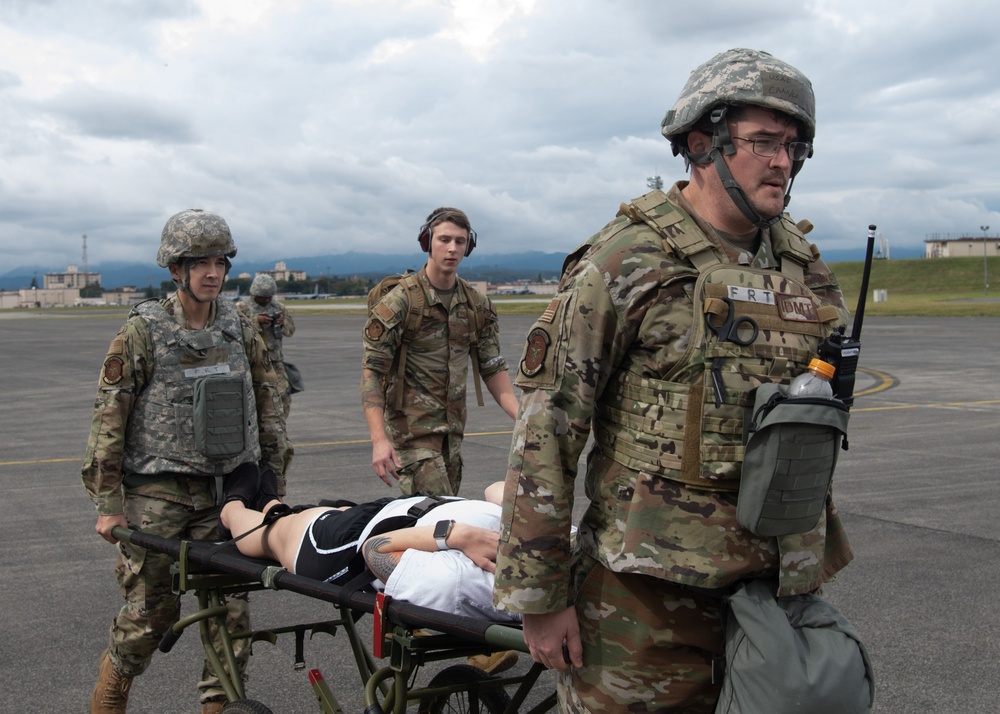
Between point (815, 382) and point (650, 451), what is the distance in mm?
400

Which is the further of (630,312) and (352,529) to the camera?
(352,529)

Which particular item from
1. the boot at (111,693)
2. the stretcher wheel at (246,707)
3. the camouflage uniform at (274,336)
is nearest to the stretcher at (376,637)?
the stretcher wheel at (246,707)

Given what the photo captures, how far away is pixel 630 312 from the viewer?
234 centimetres

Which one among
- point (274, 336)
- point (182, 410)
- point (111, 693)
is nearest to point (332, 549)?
point (182, 410)

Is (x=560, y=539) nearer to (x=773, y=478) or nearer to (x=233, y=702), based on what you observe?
(x=773, y=478)

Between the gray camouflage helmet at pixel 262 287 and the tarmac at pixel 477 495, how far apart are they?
1739 millimetres

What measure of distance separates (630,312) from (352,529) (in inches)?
83.4

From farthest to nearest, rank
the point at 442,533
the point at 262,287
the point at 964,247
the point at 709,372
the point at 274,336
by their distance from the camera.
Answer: the point at 964,247, the point at 262,287, the point at 274,336, the point at 442,533, the point at 709,372

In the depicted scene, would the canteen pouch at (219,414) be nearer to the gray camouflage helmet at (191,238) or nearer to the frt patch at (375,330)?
the gray camouflage helmet at (191,238)

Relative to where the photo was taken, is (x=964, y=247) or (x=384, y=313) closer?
(x=384, y=313)

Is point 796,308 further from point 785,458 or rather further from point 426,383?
point 426,383

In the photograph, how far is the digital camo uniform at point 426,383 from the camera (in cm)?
545

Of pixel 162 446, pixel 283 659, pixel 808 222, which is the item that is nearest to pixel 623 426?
pixel 808 222

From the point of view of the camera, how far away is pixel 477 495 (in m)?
8.39
